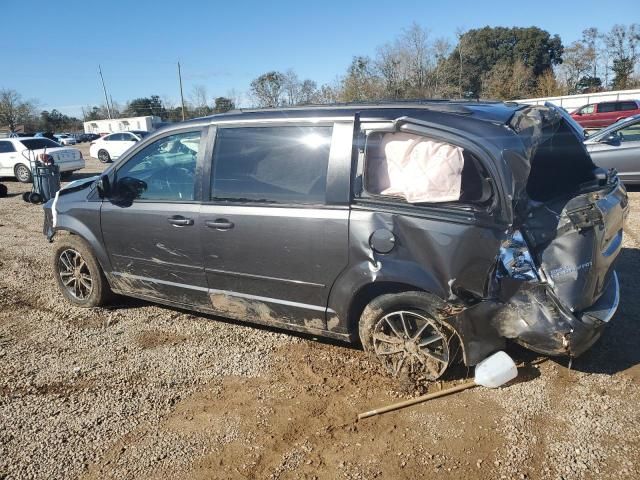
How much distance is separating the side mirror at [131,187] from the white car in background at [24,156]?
1311 centimetres

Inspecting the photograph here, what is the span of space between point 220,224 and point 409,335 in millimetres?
1594

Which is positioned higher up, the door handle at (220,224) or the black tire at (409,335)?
the door handle at (220,224)

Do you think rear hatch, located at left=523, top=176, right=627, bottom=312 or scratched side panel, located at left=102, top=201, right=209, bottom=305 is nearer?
rear hatch, located at left=523, top=176, right=627, bottom=312

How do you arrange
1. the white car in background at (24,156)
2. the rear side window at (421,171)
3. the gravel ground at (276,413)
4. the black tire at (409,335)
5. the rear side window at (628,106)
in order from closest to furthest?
the gravel ground at (276,413) < the rear side window at (421,171) < the black tire at (409,335) < the white car in background at (24,156) < the rear side window at (628,106)

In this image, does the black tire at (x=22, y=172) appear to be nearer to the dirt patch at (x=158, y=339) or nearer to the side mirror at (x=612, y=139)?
the dirt patch at (x=158, y=339)

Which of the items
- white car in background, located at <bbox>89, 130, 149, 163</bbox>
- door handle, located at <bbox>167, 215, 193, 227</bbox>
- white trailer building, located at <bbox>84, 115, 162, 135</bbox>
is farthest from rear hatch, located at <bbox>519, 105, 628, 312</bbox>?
white trailer building, located at <bbox>84, 115, 162, 135</bbox>

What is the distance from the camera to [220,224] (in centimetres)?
345

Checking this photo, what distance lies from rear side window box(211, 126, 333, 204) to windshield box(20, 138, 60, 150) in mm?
14980

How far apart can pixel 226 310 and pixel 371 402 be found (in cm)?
141

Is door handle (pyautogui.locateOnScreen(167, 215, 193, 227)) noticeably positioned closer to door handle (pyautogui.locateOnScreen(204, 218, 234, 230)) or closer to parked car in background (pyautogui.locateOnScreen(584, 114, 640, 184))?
door handle (pyautogui.locateOnScreen(204, 218, 234, 230))

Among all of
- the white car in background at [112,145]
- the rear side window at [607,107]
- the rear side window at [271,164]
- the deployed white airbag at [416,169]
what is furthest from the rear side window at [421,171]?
the rear side window at [607,107]

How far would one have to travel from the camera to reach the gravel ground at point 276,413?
246cm

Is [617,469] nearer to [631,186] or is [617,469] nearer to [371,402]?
[371,402]

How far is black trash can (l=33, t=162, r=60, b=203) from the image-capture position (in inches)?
428
